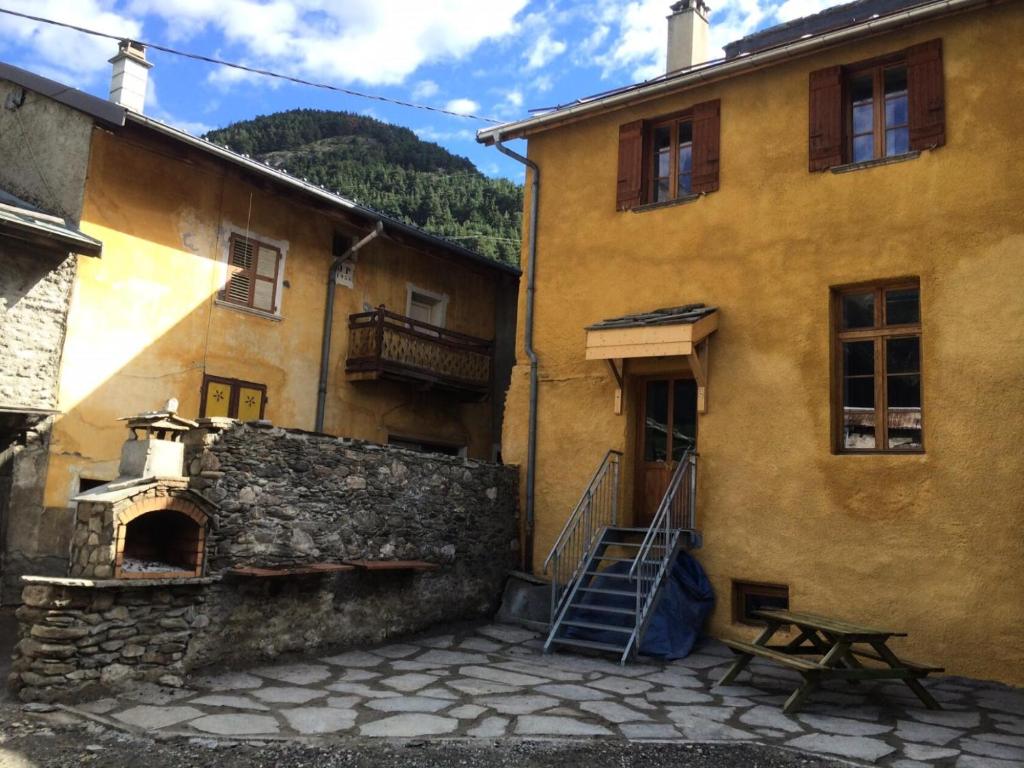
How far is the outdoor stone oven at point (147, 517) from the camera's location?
21.4 feet

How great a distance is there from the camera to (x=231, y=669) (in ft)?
24.0

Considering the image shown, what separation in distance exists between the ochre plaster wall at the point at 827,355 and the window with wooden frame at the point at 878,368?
7.2 inches

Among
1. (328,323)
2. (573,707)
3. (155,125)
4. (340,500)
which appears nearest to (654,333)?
(340,500)

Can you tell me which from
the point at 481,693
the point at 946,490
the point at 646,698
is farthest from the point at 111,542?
the point at 946,490

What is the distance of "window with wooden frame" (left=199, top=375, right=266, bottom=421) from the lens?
12.4 meters

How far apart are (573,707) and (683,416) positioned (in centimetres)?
475

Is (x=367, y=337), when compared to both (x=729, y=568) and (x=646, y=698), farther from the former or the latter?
(x=646, y=698)

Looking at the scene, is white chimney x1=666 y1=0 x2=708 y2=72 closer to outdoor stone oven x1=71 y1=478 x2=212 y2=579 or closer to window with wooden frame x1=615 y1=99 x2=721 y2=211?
window with wooden frame x1=615 y1=99 x2=721 y2=211

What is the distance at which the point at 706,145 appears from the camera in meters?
10.3

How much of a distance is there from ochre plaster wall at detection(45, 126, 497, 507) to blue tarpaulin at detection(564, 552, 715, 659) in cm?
637

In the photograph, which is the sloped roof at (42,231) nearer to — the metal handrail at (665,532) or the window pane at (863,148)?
the metal handrail at (665,532)

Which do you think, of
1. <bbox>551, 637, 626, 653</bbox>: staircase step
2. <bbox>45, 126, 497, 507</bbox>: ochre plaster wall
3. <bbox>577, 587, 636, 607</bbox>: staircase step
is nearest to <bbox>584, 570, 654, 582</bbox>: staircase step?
<bbox>577, 587, 636, 607</bbox>: staircase step

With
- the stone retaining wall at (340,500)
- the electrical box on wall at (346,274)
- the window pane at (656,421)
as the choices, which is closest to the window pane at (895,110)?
the window pane at (656,421)

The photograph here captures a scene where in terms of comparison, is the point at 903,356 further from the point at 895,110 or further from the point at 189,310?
the point at 189,310
